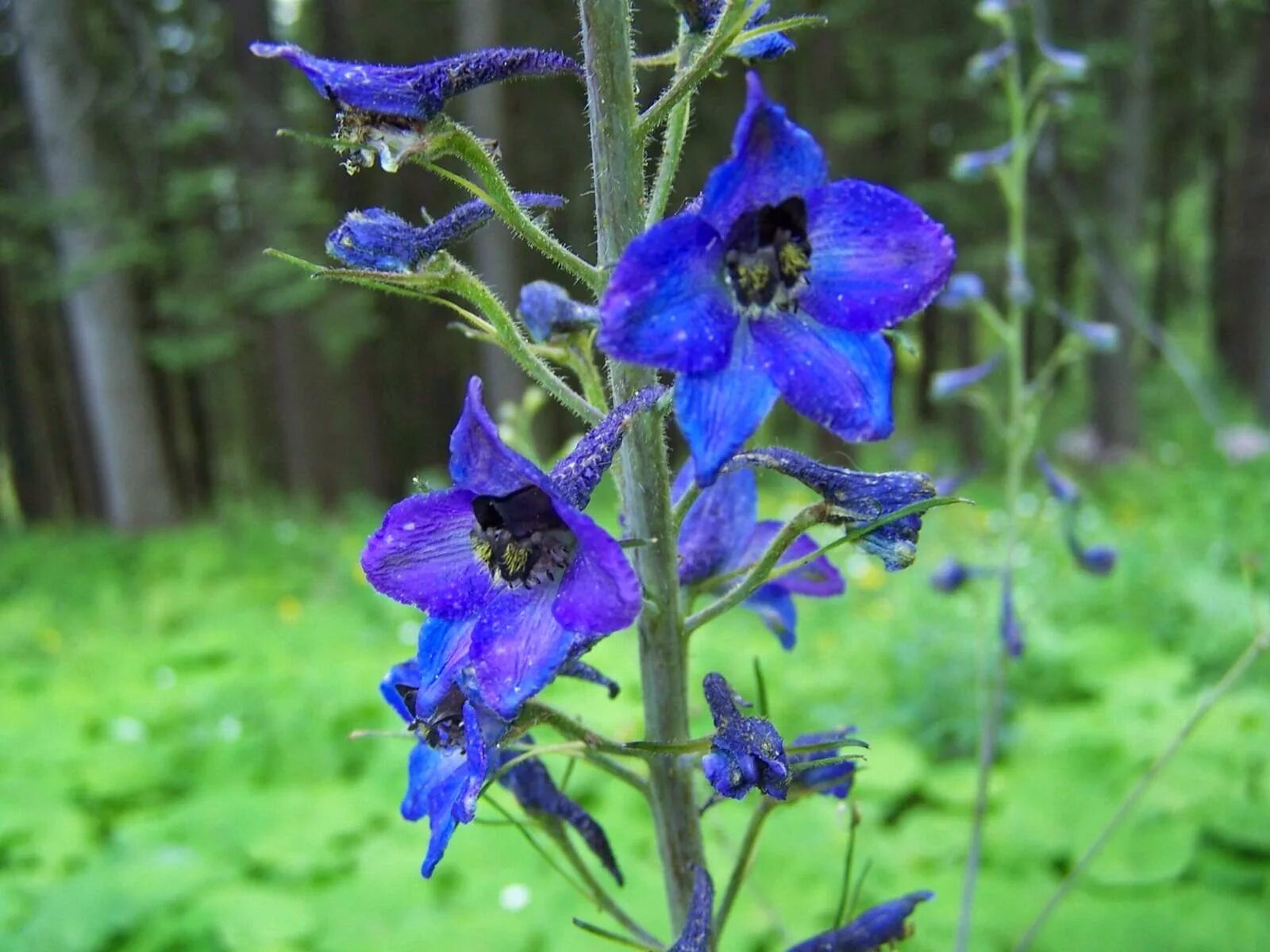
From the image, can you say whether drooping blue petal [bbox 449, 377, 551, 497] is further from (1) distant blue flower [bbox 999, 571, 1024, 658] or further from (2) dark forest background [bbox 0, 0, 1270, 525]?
(2) dark forest background [bbox 0, 0, 1270, 525]

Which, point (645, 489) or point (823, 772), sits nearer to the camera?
point (645, 489)

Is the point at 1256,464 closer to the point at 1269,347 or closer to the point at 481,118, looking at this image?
the point at 1269,347

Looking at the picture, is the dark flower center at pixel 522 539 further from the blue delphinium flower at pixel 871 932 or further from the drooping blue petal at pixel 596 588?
the blue delphinium flower at pixel 871 932

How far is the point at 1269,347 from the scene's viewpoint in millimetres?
9766

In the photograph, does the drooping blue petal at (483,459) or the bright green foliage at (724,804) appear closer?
the drooping blue petal at (483,459)

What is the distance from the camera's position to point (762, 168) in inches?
41.1

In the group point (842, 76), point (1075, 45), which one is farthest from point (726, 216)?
point (842, 76)

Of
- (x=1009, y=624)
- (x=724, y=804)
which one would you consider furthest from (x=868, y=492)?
(x=724, y=804)

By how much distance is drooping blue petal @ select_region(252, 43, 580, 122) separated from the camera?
3.39 feet

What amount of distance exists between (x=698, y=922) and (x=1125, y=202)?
34.5ft

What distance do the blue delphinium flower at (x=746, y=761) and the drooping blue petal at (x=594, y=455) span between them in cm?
31

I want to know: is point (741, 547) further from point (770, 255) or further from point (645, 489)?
point (770, 255)

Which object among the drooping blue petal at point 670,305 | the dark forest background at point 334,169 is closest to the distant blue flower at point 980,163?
the drooping blue petal at point 670,305

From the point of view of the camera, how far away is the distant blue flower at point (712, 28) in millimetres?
1202
